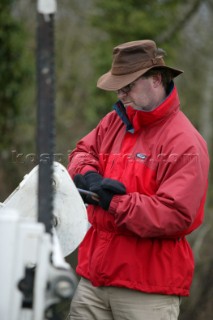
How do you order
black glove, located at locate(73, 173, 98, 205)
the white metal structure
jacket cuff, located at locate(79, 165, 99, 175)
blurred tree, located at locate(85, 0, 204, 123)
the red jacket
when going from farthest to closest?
1. blurred tree, located at locate(85, 0, 204, 123)
2. jacket cuff, located at locate(79, 165, 99, 175)
3. black glove, located at locate(73, 173, 98, 205)
4. the red jacket
5. the white metal structure

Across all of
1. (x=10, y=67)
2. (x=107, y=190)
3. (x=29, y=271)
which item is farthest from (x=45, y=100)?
(x=10, y=67)

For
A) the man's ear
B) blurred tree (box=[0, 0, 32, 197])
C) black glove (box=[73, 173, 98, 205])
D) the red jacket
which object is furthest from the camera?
blurred tree (box=[0, 0, 32, 197])

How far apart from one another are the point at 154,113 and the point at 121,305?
3.27ft

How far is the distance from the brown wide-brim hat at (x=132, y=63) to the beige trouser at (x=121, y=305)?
1053 millimetres

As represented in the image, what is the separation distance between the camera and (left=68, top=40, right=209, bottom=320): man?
11.3ft

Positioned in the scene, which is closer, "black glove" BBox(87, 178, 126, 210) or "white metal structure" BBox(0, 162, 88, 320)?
"white metal structure" BBox(0, 162, 88, 320)

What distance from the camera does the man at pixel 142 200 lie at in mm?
3455

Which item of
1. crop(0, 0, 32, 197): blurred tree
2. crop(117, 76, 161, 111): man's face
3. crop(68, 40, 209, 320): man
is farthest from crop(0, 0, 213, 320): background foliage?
crop(117, 76, 161, 111): man's face

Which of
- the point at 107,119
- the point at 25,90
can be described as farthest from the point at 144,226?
the point at 25,90

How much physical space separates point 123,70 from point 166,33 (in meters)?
13.0

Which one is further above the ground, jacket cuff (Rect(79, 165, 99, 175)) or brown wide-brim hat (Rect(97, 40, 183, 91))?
brown wide-brim hat (Rect(97, 40, 183, 91))

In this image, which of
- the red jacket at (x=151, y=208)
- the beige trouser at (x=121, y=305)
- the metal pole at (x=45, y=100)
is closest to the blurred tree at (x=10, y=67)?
the beige trouser at (x=121, y=305)

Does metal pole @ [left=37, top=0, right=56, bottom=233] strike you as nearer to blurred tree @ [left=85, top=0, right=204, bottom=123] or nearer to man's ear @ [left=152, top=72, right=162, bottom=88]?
man's ear @ [left=152, top=72, right=162, bottom=88]

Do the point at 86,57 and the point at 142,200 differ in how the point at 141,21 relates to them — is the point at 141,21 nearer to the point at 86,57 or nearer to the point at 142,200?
the point at 86,57
